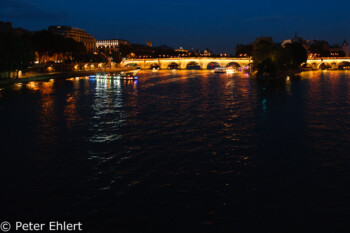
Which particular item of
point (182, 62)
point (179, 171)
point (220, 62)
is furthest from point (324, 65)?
point (179, 171)

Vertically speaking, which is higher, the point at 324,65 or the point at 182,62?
the point at 182,62

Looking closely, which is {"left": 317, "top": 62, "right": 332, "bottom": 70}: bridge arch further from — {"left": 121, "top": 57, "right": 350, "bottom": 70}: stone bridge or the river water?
the river water

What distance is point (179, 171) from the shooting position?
1647cm

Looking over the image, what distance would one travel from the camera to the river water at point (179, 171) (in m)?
12.1

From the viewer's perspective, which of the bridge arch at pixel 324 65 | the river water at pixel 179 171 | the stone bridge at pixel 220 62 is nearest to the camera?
the river water at pixel 179 171

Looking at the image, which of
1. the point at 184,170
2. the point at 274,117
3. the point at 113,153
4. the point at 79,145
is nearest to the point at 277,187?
the point at 184,170

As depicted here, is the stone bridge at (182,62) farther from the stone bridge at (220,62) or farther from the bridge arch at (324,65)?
the bridge arch at (324,65)

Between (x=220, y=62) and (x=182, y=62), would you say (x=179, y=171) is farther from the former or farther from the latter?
(x=182, y=62)

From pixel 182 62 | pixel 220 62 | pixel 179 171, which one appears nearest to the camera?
pixel 179 171

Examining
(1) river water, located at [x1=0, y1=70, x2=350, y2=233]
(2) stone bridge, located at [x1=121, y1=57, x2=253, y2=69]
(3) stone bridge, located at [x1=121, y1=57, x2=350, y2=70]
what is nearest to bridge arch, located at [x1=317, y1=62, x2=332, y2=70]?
(3) stone bridge, located at [x1=121, y1=57, x2=350, y2=70]

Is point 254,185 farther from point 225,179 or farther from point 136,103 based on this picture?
point 136,103

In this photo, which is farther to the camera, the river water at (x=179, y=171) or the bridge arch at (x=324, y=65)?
the bridge arch at (x=324, y=65)

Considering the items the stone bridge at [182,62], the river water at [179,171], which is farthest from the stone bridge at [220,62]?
the river water at [179,171]

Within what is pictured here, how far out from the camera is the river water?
12070mm
